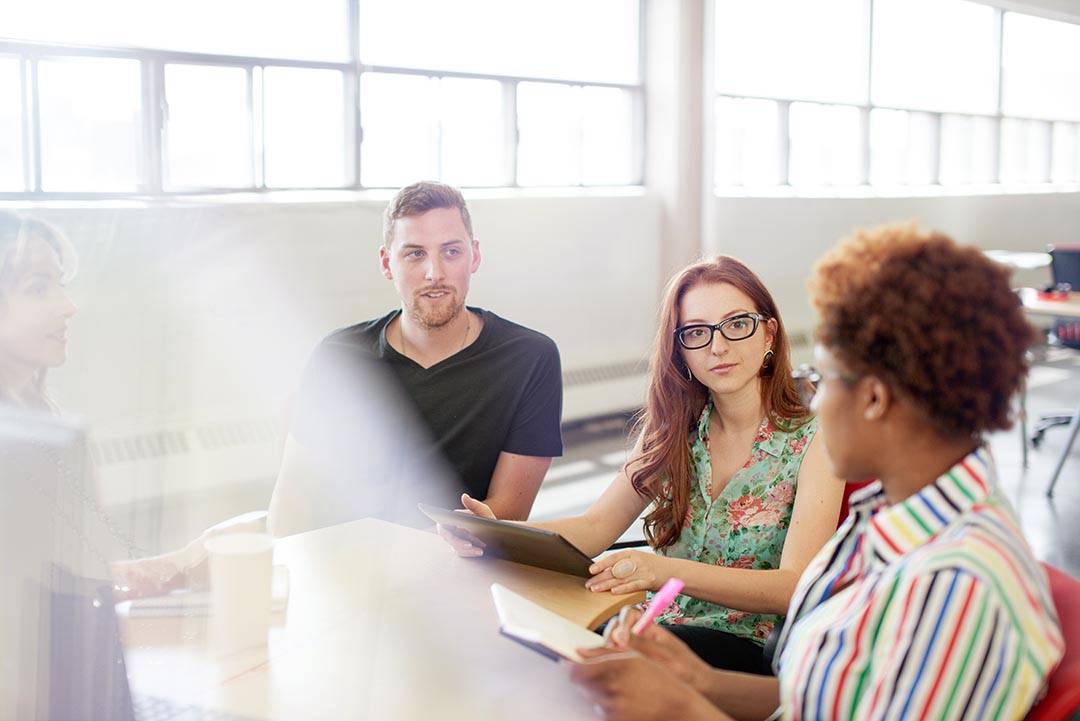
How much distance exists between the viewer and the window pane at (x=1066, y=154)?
10578 mm

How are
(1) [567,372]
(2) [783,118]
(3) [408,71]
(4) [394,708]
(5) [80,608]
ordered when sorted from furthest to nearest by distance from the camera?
(2) [783,118], (1) [567,372], (3) [408,71], (4) [394,708], (5) [80,608]

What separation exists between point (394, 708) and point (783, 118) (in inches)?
265

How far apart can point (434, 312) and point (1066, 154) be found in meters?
10.0

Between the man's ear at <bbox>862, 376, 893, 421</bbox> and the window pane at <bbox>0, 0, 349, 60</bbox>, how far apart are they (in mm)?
3573

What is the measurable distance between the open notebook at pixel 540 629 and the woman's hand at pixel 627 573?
169 millimetres

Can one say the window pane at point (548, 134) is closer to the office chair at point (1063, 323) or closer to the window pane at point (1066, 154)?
the office chair at point (1063, 323)

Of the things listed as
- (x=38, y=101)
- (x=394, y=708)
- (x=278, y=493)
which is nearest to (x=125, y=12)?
(x=38, y=101)

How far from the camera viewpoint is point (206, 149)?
14.1 ft

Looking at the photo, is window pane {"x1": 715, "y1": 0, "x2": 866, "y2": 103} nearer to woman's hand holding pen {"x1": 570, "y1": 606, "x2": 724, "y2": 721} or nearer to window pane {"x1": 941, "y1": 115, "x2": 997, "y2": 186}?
window pane {"x1": 941, "y1": 115, "x2": 997, "y2": 186}

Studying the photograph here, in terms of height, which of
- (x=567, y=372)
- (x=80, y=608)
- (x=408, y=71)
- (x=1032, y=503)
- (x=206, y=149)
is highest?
(x=408, y=71)

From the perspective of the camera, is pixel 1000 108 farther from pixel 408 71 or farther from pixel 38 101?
pixel 38 101

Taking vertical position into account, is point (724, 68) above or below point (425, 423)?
above

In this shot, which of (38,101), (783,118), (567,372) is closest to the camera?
(38,101)

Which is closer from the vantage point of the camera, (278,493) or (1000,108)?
(278,493)
